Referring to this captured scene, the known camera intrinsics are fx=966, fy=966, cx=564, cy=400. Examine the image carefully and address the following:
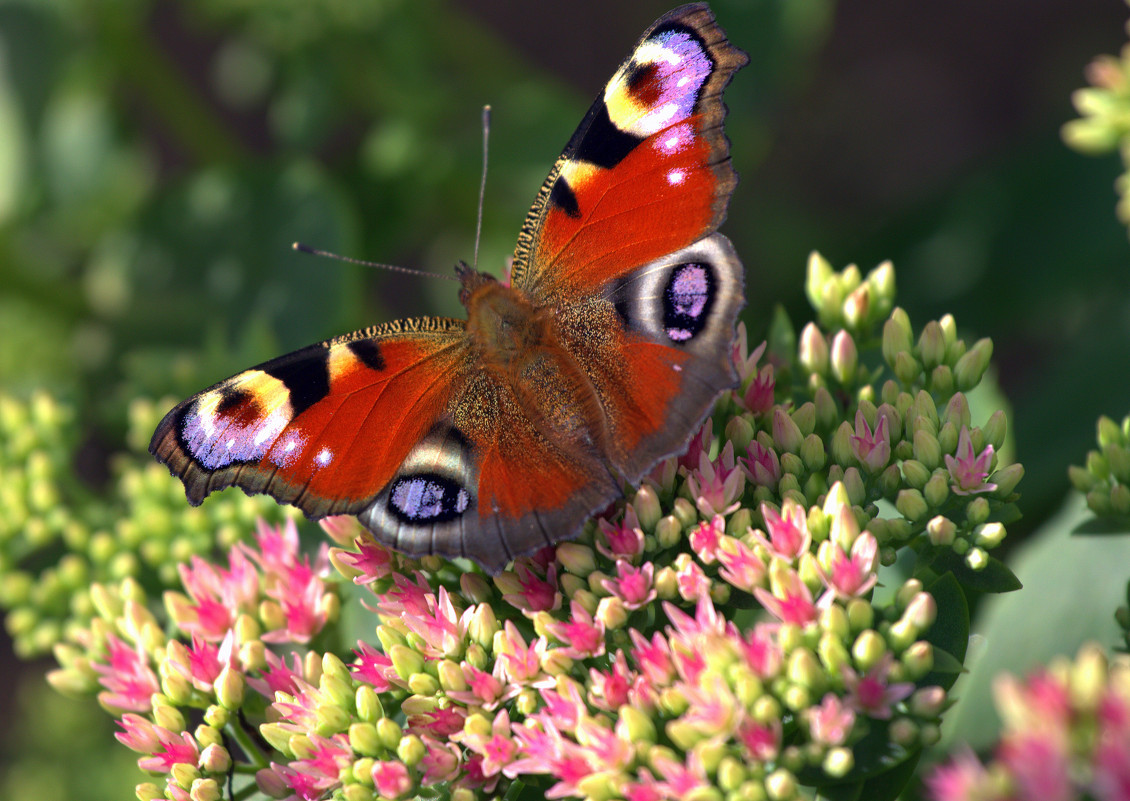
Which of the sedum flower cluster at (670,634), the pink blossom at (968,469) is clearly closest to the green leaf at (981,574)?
the sedum flower cluster at (670,634)

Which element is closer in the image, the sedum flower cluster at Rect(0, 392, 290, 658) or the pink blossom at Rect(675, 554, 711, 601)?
the pink blossom at Rect(675, 554, 711, 601)

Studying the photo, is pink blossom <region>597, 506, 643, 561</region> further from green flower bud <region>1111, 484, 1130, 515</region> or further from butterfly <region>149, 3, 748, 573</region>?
green flower bud <region>1111, 484, 1130, 515</region>

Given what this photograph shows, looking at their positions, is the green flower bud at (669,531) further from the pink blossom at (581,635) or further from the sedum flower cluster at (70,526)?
the sedum flower cluster at (70,526)

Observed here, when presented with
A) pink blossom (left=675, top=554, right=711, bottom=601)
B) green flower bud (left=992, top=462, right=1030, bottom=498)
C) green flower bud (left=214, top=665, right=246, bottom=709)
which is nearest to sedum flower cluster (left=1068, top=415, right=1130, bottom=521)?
green flower bud (left=992, top=462, right=1030, bottom=498)

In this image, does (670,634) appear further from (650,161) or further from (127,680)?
(127,680)

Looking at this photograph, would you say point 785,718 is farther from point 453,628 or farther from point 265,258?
point 265,258

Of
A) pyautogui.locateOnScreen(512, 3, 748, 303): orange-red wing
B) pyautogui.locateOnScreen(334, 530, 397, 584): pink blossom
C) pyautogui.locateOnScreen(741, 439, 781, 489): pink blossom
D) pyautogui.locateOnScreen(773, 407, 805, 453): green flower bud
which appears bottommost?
pyautogui.locateOnScreen(741, 439, 781, 489): pink blossom

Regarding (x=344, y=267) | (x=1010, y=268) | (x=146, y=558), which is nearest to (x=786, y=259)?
(x=1010, y=268)
